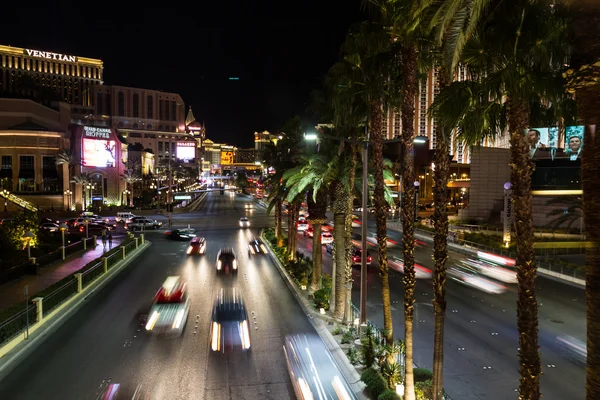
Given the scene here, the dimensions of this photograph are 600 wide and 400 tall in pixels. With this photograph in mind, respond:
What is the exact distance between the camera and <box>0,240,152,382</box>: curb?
47.1ft

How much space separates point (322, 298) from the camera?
21.1 metres

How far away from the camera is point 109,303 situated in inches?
868

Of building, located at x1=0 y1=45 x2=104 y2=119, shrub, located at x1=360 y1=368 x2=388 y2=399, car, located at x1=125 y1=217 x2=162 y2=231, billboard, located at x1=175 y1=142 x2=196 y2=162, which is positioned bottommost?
shrub, located at x1=360 y1=368 x2=388 y2=399

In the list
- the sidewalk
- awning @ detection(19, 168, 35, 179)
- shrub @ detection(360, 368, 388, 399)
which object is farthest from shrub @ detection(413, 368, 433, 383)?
awning @ detection(19, 168, 35, 179)

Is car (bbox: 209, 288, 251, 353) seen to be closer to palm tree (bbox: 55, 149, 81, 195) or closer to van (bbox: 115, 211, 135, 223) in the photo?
van (bbox: 115, 211, 135, 223)

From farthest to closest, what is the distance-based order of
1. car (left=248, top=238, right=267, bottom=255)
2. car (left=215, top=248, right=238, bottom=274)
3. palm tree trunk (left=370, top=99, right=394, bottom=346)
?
car (left=248, top=238, right=267, bottom=255) < car (left=215, top=248, right=238, bottom=274) < palm tree trunk (left=370, top=99, right=394, bottom=346)

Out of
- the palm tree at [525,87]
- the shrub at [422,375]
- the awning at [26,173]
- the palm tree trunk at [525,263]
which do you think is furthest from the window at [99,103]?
the palm tree trunk at [525,263]

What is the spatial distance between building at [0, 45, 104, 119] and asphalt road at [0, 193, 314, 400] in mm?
152511

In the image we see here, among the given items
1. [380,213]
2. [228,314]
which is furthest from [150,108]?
[380,213]

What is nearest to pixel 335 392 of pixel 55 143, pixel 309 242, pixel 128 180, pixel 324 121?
pixel 324 121

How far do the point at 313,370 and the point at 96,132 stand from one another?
75.7 m

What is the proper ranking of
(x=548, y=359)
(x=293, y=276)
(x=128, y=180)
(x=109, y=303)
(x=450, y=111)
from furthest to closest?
(x=128, y=180), (x=293, y=276), (x=109, y=303), (x=548, y=359), (x=450, y=111)

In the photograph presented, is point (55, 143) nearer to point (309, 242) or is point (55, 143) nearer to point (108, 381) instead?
point (309, 242)

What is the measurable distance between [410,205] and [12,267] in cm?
2629
